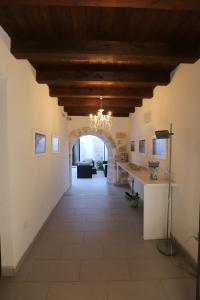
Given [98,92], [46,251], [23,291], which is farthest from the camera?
[98,92]

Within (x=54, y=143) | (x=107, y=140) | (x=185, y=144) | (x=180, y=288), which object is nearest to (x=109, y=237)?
(x=180, y=288)

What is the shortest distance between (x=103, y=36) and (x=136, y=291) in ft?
8.77

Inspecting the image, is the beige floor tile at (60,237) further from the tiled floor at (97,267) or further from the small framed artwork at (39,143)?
the small framed artwork at (39,143)

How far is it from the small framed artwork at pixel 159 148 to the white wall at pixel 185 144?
213mm

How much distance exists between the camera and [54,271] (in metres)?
2.40

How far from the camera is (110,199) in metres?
5.61

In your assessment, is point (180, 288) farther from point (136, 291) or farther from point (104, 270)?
point (104, 270)

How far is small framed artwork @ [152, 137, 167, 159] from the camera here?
12.1 ft

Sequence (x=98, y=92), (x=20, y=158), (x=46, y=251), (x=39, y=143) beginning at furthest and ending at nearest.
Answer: (x=98, y=92)
(x=39, y=143)
(x=46, y=251)
(x=20, y=158)

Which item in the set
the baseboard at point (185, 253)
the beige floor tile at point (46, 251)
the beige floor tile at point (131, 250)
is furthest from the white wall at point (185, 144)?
the beige floor tile at point (46, 251)

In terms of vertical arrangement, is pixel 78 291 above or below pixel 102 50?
below

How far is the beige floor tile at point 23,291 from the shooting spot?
1.99 meters

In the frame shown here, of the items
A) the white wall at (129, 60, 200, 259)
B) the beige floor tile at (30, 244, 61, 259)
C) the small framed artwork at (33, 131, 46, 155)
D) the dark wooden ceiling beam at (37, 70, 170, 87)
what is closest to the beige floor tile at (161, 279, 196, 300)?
the white wall at (129, 60, 200, 259)

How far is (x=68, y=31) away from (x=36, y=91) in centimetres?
138
